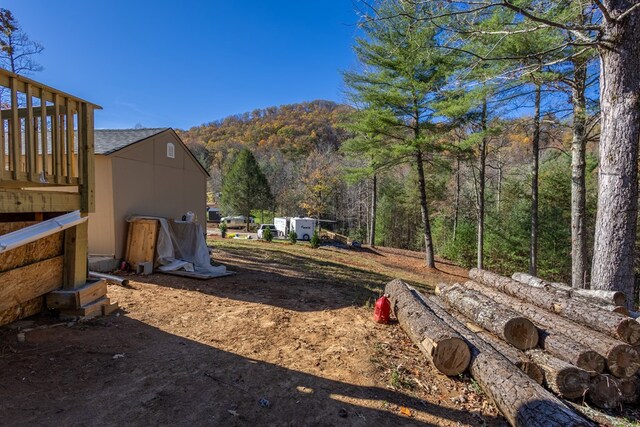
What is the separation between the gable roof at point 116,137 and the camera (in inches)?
255

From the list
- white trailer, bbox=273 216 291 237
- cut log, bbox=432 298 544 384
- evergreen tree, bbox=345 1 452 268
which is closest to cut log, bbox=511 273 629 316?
cut log, bbox=432 298 544 384

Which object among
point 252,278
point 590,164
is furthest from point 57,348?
point 590,164

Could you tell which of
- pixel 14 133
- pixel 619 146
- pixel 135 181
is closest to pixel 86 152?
pixel 14 133

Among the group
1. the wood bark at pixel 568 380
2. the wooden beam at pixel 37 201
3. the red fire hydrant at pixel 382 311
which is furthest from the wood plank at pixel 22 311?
the wood bark at pixel 568 380

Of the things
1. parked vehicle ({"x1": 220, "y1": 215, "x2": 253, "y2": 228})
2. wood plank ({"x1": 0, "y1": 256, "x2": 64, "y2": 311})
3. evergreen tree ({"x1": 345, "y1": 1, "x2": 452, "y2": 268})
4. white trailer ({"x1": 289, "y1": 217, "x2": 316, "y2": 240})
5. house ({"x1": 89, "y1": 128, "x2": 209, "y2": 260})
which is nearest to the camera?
wood plank ({"x1": 0, "y1": 256, "x2": 64, "y2": 311})

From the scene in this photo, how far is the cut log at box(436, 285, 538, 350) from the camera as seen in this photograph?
3.44 m

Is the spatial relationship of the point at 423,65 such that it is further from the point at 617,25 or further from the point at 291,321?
the point at 291,321

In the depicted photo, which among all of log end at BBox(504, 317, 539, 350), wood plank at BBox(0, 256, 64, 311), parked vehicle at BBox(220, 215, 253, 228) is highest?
wood plank at BBox(0, 256, 64, 311)

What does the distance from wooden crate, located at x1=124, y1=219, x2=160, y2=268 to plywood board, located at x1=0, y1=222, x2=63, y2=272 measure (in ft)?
Result: 9.27

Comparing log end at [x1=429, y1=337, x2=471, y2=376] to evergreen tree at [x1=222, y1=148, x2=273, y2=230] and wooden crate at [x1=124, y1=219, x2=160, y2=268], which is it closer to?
wooden crate at [x1=124, y1=219, x2=160, y2=268]

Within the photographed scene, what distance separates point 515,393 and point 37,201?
4439 millimetres

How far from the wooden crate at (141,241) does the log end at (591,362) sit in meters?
6.64

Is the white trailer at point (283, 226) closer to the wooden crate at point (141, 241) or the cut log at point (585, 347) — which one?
the wooden crate at point (141, 241)

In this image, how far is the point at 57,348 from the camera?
302cm
